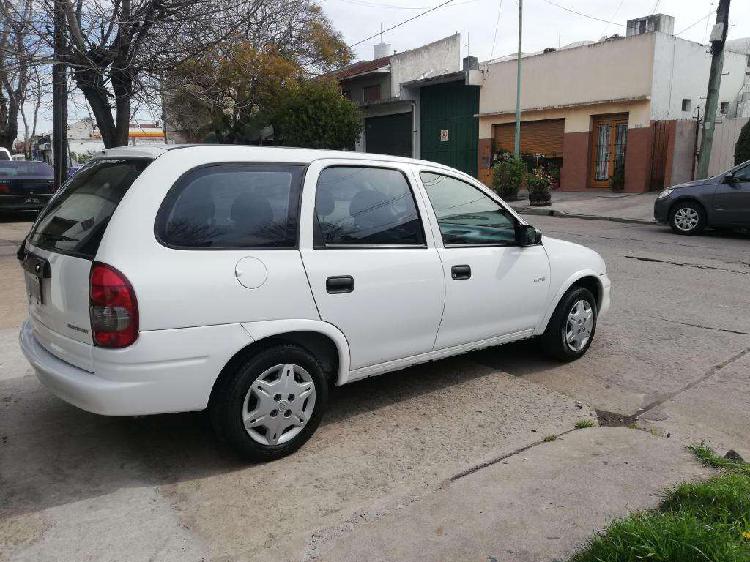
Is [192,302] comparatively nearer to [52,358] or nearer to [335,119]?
[52,358]

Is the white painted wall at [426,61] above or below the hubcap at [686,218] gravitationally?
above

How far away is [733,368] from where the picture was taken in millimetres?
4824

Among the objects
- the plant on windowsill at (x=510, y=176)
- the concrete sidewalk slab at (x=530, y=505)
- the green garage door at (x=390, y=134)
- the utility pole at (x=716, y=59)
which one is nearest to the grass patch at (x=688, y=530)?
the concrete sidewalk slab at (x=530, y=505)

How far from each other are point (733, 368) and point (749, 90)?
22.3m

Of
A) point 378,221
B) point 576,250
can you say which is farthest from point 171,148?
point 576,250

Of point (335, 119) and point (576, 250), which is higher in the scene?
point (335, 119)

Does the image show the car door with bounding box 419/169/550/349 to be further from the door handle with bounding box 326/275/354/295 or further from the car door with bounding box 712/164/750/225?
the car door with bounding box 712/164/750/225

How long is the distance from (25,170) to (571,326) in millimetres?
14222

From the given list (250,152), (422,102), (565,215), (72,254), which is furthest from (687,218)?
(422,102)

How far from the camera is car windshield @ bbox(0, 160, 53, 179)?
14.7 meters

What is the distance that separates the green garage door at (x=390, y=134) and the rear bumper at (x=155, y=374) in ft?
88.3

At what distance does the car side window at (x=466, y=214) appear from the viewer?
4.08 m

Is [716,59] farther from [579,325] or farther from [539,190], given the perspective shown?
[579,325]

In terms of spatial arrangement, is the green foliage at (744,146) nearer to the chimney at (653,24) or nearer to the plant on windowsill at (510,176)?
the plant on windowsill at (510,176)
